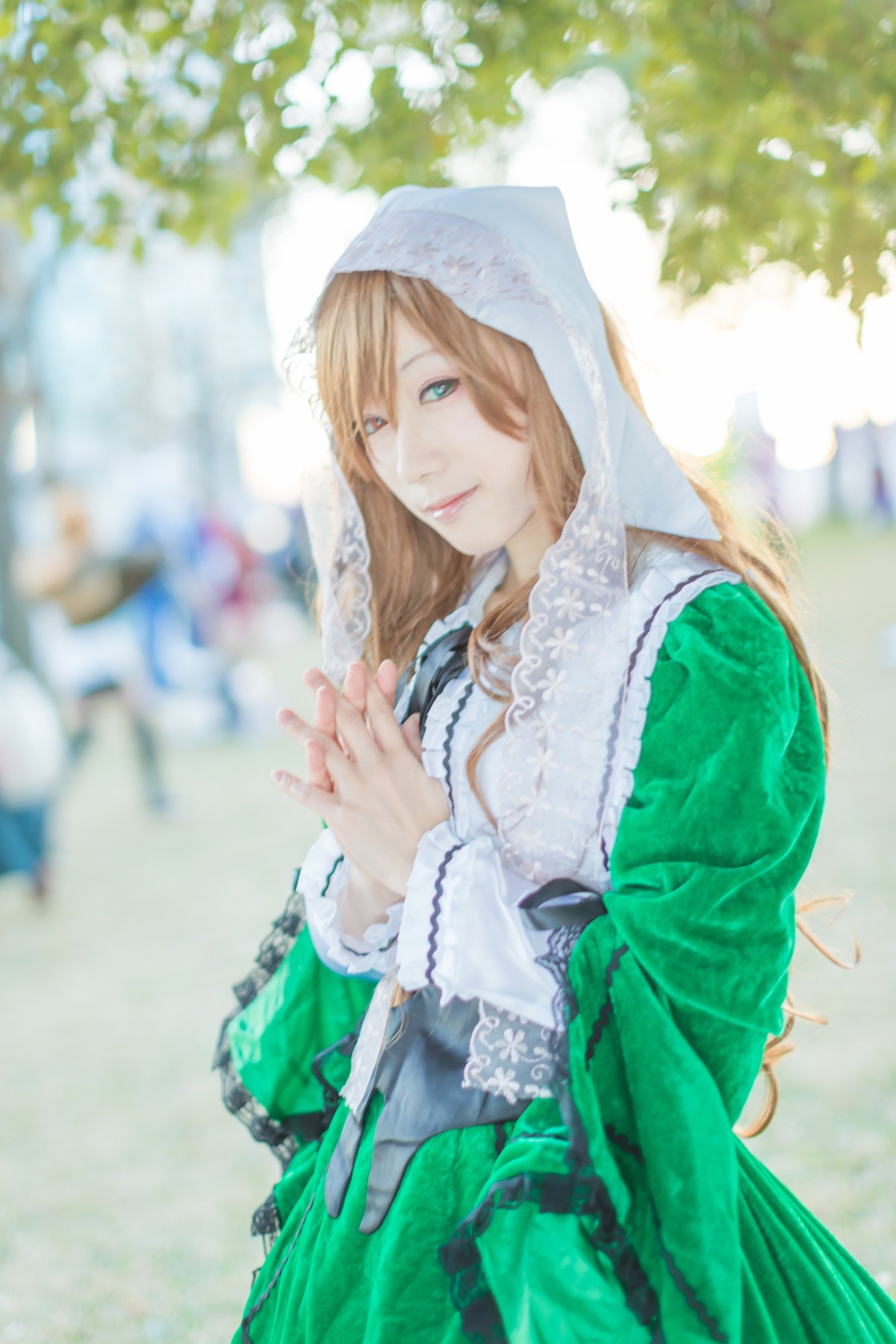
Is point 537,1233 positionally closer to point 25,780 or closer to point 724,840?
point 724,840

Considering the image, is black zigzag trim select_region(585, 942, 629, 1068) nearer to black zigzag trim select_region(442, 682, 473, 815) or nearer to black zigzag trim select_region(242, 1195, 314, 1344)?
black zigzag trim select_region(442, 682, 473, 815)

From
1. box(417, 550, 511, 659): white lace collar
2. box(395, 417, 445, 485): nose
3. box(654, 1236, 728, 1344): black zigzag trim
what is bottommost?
box(654, 1236, 728, 1344): black zigzag trim

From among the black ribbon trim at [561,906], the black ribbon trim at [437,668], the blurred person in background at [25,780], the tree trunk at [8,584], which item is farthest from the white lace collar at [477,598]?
the tree trunk at [8,584]

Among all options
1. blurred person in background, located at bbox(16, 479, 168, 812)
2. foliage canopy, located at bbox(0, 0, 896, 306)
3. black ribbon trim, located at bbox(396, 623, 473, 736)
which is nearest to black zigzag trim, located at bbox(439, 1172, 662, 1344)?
black ribbon trim, located at bbox(396, 623, 473, 736)

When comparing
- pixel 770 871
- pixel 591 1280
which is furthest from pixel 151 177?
pixel 591 1280

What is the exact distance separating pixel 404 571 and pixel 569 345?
51cm

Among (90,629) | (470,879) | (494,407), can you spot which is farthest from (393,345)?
(90,629)

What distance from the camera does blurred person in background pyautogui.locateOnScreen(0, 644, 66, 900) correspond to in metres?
4.54

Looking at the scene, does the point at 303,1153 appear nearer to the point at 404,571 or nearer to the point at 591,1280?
the point at 591,1280

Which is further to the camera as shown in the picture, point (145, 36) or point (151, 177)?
point (151, 177)

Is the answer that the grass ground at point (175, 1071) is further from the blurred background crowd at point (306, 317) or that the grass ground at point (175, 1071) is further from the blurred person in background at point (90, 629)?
the blurred person in background at point (90, 629)

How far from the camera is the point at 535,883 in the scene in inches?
49.2

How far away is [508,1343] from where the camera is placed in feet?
3.33

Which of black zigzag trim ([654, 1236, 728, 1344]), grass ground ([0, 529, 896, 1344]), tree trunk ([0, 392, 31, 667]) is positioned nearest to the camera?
black zigzag trim ([654, 1236, 728, 1344])
